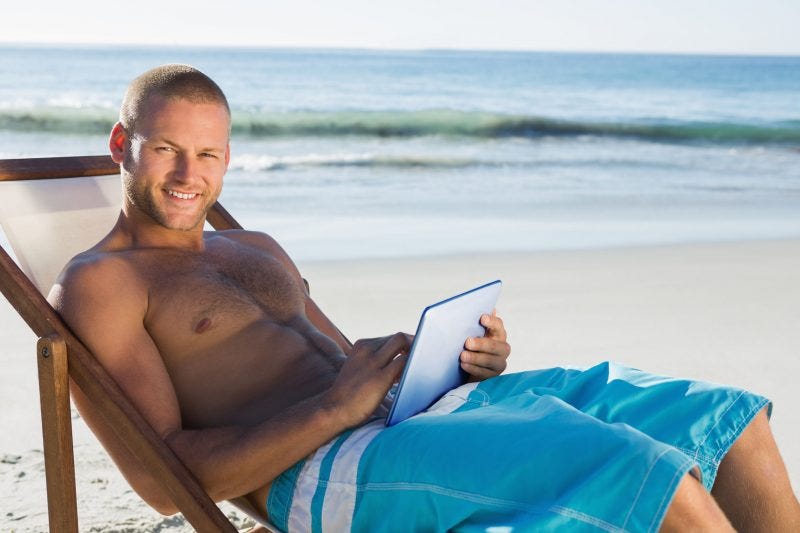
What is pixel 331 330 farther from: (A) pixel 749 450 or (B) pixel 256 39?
(B) pixel 256 39

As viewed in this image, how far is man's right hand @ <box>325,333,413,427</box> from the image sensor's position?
2.20m

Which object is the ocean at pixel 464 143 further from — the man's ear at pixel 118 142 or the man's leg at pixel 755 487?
the man's leg at pixel 755 487

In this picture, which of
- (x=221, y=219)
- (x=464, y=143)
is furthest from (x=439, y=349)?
(x=464, y=143)

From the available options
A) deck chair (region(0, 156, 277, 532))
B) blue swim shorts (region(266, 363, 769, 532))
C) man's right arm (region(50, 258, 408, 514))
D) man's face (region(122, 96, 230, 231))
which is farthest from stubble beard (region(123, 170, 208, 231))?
blue swim shorts (region(266, 363, 769, 532))

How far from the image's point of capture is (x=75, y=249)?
296 centimetres

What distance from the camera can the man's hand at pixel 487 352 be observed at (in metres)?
2.47

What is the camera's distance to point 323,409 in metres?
2.19

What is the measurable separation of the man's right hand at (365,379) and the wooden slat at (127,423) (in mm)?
336

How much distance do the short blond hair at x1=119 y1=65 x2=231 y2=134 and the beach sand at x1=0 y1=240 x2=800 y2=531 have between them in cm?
141

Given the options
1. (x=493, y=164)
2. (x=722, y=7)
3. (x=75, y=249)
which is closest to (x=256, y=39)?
(x=722, y=7)

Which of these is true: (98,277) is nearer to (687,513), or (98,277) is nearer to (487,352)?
(487,352)

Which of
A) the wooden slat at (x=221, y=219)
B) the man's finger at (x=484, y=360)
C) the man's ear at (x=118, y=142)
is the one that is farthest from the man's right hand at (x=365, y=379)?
the wooden slat at (x=221, y=219)

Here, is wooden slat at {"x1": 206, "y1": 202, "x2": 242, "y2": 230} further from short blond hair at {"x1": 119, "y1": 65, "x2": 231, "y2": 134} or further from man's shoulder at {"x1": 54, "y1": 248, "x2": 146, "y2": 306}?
man's shoulder at {"x1": 54, "y1": 248, "x2": 146, "y2": 306}

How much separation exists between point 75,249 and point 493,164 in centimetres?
1120
